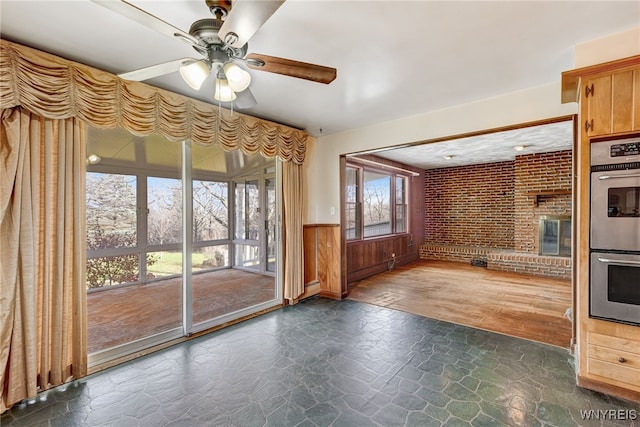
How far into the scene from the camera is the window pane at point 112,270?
8.93 feet

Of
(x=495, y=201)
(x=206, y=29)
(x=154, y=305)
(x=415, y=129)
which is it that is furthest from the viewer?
(x=495, y=201)

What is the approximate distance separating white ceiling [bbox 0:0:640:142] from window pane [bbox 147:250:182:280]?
1739 millimetres

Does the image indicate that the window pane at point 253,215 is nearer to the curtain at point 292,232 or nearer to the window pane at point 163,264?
the curtain at point 292,232

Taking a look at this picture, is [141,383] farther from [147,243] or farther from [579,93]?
[579,93]

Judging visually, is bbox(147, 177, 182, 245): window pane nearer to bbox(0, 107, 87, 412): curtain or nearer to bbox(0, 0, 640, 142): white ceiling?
bbox(0, 107, 87, 412): curtain

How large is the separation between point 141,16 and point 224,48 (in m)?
0.42

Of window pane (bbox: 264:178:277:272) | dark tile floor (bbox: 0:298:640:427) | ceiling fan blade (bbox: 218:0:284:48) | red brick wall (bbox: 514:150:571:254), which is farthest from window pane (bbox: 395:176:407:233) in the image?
ceiling fan blade (bbox: 218:0:284:48)

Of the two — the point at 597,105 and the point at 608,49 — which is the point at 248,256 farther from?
the point at 608,49

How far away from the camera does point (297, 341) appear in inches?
116

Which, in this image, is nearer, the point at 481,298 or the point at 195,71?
the point at 195,71

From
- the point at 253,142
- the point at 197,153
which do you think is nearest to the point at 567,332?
the point at 253,142

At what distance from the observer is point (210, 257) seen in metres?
3.84

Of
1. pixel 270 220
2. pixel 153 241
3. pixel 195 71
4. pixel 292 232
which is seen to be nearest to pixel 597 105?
pixel 195 71

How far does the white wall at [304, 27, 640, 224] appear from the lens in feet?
6.82
